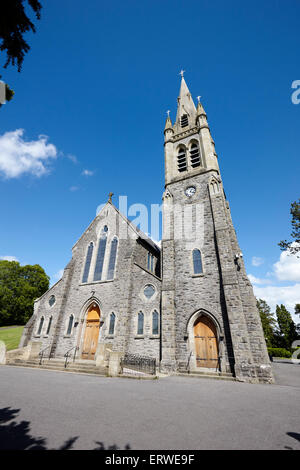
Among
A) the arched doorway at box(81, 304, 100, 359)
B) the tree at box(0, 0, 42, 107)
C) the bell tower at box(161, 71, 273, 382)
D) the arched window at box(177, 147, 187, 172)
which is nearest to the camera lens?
the tree at box(0, 0, 42, 107)

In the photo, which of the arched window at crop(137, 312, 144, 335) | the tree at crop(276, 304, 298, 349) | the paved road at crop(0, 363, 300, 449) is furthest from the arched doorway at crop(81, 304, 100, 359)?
the tree at crop(276, 304, 298, 349)

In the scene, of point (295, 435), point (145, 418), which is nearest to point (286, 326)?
point (295, 435)

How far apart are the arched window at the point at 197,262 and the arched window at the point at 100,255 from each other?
8.22 meters

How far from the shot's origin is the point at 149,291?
49.2ft

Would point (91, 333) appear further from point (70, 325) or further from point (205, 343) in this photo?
point (205, 343)

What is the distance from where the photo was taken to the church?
11.9 m

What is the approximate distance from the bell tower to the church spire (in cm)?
680

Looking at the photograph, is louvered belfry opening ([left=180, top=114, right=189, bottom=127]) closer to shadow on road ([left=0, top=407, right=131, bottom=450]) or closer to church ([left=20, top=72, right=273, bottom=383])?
church ([left=20, top=72, right=273, bottom=383])

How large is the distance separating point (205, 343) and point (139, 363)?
421 centimetres

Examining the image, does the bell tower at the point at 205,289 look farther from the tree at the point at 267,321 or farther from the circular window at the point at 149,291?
the tree at the point at 267,321

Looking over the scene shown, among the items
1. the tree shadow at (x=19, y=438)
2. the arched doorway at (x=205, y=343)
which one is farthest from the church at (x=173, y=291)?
the tree shadow at (x=19, y=438)
